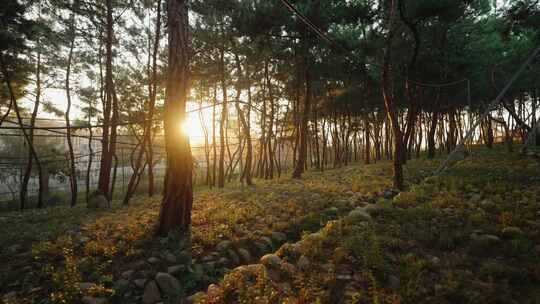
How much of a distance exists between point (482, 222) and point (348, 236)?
2.18m

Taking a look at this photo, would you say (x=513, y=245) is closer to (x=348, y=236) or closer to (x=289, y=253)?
(x=348, y=236)

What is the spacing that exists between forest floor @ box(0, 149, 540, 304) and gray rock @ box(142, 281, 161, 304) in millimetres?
11

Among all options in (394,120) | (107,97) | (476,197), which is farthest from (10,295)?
(394,120)

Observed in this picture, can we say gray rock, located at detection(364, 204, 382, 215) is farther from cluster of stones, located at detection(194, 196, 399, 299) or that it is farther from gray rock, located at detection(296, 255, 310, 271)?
gray rock, located at detection(296, 255, 310, 271)

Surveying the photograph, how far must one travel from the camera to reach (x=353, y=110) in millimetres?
22953

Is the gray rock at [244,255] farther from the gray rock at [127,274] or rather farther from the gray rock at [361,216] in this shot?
the gray rock at [361,216]

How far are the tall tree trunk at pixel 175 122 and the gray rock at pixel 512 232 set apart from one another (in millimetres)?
5090

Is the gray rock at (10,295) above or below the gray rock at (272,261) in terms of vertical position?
below

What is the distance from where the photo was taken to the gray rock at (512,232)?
3.18m

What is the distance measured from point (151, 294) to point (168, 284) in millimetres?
210

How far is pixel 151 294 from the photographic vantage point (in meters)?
2.81

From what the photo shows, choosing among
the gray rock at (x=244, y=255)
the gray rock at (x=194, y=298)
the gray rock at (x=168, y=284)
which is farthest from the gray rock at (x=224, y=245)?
the gray rock at (x=194, y=298)

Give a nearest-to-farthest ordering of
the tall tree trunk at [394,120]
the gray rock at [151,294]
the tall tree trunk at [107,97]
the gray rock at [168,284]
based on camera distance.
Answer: the gray rock at [151,294], the gray rock at [168,284], the tall tree trunk at [394,120], the tall tree trunk at [107,97]

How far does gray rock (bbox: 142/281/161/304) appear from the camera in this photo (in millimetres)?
2740
